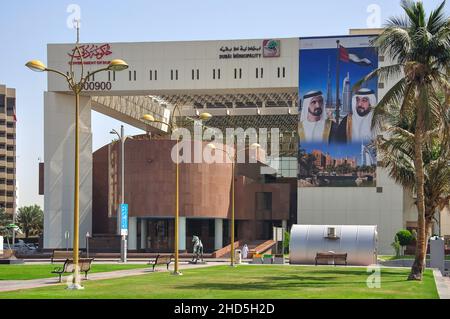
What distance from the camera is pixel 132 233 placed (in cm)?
8525


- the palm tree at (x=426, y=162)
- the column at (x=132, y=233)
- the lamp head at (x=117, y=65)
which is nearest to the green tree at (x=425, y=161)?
the palm tree at (x=426, y=162)

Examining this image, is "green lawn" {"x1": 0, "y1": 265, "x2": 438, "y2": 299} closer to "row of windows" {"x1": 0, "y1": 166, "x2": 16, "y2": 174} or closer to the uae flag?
the uae flag

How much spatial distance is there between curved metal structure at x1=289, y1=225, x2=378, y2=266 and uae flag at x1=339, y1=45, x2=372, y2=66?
95.7 ft

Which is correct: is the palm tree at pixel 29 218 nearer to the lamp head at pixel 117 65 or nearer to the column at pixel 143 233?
the column at pixel 143 233

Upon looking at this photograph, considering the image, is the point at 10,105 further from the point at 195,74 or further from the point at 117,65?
the point at 117,65

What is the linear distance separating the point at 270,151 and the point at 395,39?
258ft

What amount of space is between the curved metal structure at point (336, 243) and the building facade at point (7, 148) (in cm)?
11867

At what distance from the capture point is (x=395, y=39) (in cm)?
3500

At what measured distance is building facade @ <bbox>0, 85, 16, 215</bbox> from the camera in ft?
552

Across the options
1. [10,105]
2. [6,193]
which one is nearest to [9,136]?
[10,105]

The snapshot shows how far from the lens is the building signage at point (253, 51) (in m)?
82.1

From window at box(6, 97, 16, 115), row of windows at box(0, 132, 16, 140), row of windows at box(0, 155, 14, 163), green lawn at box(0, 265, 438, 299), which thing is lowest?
green lawn at box(0, 265, 438, 299)

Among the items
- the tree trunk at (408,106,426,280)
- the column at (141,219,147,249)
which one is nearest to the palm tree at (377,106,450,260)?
the tree trunk at (408,106,426,280)

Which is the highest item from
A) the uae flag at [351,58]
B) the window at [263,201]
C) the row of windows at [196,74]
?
the uae flag at [351,58]
